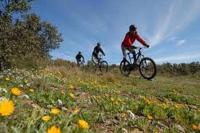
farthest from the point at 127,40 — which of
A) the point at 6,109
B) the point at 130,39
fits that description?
the point at 6,109

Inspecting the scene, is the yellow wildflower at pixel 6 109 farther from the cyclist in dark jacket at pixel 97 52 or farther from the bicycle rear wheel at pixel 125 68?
the cyclist in dark jacket at pixel 97 52

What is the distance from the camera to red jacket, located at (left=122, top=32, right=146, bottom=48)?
17.4 m

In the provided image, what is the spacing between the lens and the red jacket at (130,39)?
1738cm

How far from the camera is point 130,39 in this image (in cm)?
1773

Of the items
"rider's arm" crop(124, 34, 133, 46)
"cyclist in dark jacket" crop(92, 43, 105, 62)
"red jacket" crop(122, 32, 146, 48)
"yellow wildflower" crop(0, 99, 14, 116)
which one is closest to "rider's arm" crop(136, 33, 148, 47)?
"red jacket" crop(122, 32, 146, 48)

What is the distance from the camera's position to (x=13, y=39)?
18.3 meters

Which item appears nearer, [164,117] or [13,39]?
[164,117]

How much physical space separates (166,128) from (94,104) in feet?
4.67

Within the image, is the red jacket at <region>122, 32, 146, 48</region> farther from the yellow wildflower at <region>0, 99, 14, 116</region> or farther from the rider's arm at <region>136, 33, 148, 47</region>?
the yellow wildflower at <region>0, 99, 14, 116</region>

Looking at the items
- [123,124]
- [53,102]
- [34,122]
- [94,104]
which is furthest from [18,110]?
[94,104]

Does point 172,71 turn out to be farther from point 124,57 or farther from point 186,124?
point 186,124

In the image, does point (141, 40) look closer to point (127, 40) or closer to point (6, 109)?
point (127, 40)

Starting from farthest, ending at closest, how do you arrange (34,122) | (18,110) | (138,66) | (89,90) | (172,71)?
(172,71) → (138,66) → (89,90) → (18,110) → (34,122)

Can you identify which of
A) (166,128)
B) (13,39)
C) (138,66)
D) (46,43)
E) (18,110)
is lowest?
(166,128)
